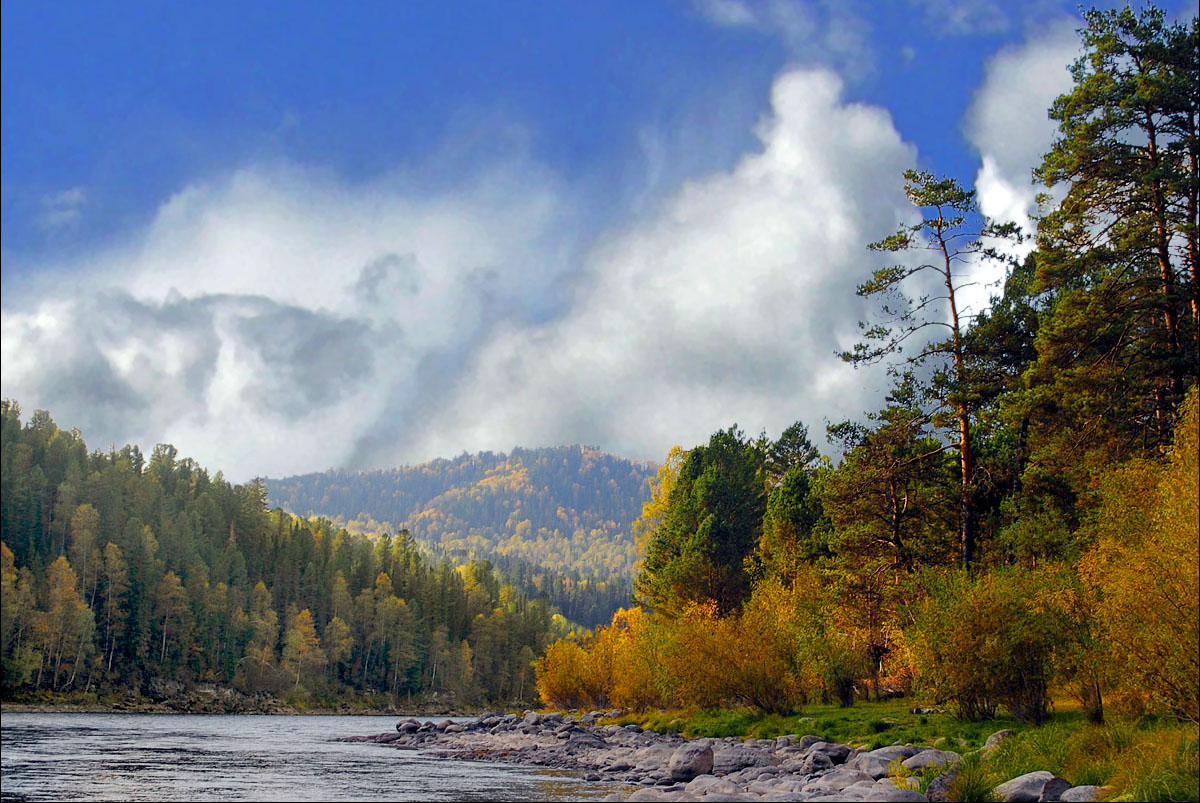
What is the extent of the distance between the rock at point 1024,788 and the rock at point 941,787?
3.57 feet

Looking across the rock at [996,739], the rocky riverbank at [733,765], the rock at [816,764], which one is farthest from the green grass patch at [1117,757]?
the rock at [816,764]

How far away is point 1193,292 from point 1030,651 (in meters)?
13.3

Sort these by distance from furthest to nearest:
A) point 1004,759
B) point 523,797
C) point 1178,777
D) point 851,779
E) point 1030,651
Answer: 1. point 523,797
2. point 1030,651
3. point 851,779
4. point 1004,759
5. point 1178,777

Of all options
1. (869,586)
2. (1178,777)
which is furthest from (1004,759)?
(869,586)

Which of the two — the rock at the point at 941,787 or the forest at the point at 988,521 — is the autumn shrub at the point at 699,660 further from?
the rock at the point at 941,787

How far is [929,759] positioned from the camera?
2578cm

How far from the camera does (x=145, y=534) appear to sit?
10681 cm

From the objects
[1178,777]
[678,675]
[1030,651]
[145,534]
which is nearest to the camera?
[1178,777]

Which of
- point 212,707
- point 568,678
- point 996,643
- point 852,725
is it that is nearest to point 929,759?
point 996,643

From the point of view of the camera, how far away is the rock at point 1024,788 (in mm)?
18969

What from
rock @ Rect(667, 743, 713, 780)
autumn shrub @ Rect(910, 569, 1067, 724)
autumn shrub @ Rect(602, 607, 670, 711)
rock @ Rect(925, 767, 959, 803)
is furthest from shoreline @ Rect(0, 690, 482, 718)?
rock @ Rect(925, 767, 959, 803)

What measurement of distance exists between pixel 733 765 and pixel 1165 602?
62.1 feet

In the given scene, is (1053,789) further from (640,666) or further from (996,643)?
(640,666)

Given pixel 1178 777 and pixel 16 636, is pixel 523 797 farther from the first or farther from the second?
pixel 16 636
